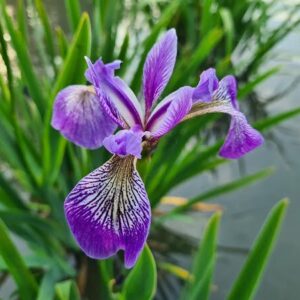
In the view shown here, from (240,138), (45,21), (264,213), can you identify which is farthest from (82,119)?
(264,213)

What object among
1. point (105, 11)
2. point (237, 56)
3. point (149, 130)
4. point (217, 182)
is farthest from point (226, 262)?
point (237, 56)

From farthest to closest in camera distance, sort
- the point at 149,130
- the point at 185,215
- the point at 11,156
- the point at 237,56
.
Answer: the point at 237,56
the point at 185,215
the point at 11,156
the point at 149,130

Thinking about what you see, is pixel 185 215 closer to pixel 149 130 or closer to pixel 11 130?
pixel 11 130

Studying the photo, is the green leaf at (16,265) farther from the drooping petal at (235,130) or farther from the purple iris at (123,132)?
the drooping petal at (235,130)

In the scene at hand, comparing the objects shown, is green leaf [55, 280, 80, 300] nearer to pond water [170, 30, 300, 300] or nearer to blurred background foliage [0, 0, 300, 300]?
blurred background foliage [0, 0, 300, 300]

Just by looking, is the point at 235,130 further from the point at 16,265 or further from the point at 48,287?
the point at 48,287

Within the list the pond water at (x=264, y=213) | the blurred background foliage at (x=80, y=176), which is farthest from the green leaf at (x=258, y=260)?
the pond water at (x=264, y=213)
